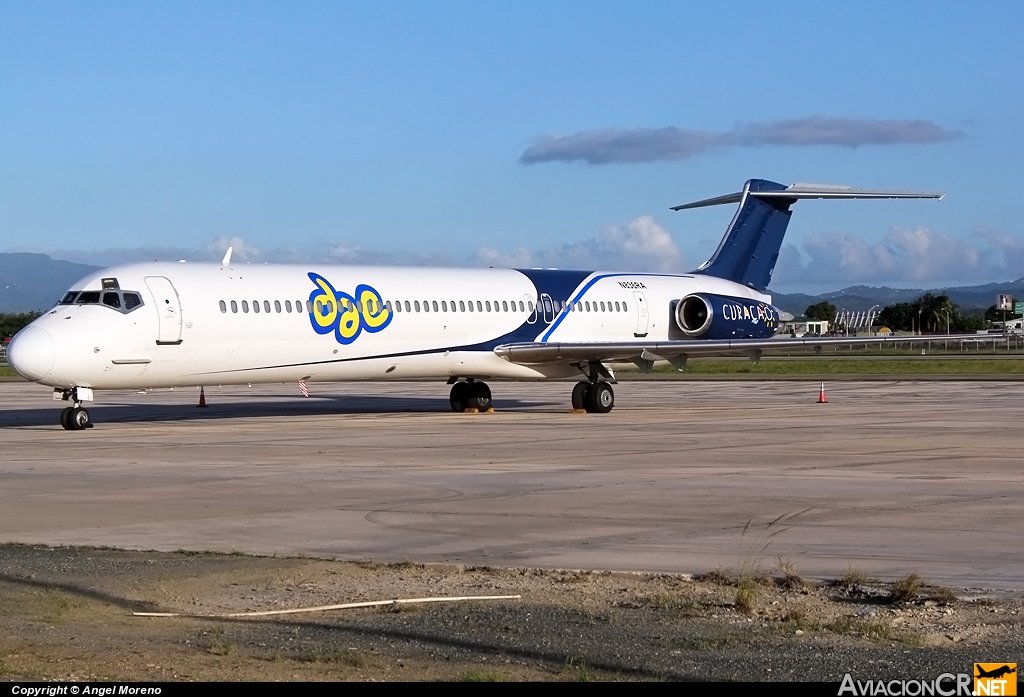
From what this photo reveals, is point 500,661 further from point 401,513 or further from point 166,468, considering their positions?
point 166,468

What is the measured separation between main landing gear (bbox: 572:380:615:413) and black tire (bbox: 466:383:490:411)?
7.18 feet

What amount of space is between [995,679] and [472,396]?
82.4 feet

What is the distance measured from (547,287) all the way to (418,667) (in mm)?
25141

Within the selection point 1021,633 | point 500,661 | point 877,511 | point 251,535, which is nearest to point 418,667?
point 500,661

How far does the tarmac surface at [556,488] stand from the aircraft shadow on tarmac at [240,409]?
1.66 ft

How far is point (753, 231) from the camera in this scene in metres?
36.0

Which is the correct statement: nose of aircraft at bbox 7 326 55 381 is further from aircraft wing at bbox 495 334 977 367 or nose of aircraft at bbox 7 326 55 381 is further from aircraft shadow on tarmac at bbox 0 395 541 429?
aircraft wing at bbox 495 334 977 367

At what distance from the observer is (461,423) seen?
2695cm

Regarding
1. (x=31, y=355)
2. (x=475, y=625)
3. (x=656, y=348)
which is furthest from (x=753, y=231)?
(x=475, y=625)

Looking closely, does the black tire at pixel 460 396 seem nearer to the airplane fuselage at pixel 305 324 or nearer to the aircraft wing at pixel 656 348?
the airplane fuselage at pixel 305 324

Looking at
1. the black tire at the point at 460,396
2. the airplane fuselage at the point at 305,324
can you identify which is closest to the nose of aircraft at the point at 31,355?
the airplane fuselage at the point at 305,324

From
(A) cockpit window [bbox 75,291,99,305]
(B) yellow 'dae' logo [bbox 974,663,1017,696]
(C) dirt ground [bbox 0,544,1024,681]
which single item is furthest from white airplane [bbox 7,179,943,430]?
(B) yellow 'dae' logo [bbox 974,663,1017,696]

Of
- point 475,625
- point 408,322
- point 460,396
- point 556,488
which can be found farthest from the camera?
point 460,396

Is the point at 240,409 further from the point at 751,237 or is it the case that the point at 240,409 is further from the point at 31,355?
the point at 751,237
